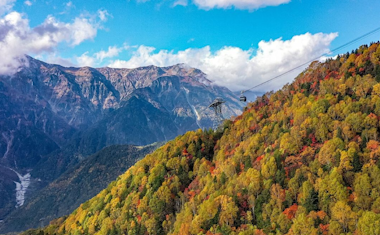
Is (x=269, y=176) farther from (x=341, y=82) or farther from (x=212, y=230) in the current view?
(x=341, y=82)

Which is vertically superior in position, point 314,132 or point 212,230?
point 314,132

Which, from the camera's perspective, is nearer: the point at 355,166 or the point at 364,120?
the point at 355,166

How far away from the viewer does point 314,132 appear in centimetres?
17162

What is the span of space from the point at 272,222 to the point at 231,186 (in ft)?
119

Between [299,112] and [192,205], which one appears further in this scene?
[299,112]

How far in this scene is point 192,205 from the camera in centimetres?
17600

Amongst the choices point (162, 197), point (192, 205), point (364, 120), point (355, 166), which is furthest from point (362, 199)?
point (162, 197)

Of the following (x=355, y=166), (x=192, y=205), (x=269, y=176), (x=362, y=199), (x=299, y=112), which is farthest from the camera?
(x=299, y=112)

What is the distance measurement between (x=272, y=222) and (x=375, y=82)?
9615cm

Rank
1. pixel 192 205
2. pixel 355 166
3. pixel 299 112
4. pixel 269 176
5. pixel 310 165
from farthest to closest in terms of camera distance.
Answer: pixel 299 112 < pixel 192 205 < pixel 269 176 < pixel 310 165 < pixel 355 166

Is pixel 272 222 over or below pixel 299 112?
below

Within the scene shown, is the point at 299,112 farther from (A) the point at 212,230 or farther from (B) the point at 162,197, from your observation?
(B) the point at 162,197

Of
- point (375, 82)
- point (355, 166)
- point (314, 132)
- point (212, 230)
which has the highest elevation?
point (375, 82)

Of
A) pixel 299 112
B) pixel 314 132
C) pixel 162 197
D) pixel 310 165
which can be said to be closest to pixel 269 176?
pixel 310 165
